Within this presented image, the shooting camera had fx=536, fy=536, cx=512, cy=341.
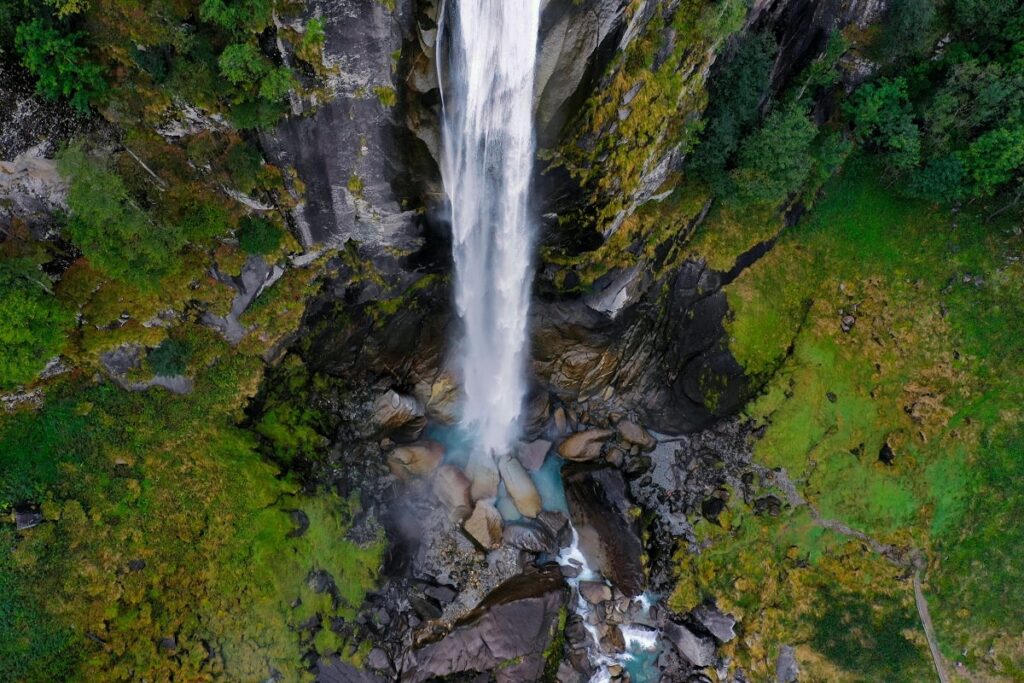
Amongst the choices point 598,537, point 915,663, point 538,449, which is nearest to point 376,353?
point 538,449

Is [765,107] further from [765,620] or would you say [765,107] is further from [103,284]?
[103,284]

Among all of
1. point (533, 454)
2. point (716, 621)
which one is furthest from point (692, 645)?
point (533, 454)

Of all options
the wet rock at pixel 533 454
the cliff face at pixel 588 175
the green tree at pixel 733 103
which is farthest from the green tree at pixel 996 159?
the wet rock at pixel 533 454

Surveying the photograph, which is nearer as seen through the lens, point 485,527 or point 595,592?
point 595,592

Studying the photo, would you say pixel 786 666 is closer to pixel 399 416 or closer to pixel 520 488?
pixel 520 488

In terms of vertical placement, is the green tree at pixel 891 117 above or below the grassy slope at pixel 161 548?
above

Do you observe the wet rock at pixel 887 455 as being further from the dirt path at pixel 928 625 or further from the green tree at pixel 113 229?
the green tree at pixel 113 229
